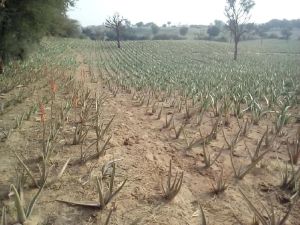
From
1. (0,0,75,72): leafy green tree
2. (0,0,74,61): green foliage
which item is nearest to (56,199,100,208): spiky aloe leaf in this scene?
(0,0,75,72): leafy green tree

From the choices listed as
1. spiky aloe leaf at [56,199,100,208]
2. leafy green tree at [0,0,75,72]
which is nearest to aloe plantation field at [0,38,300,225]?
spiky aloe leaf at [56,199,100,208]

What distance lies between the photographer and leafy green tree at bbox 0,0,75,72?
42.4 feet

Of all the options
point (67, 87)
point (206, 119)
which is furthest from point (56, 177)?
point (67, 87)

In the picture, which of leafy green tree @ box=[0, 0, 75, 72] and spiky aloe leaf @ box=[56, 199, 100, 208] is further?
leafy green tree @ box=[0, 0, 75, 72]

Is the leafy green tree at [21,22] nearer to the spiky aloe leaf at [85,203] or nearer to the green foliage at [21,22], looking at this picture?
the green foliage at [21,22]

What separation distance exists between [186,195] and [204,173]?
736 millimetres

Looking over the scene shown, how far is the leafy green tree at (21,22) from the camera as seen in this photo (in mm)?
12914

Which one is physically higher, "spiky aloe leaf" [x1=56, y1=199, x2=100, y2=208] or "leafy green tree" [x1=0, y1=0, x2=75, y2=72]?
"leafy green tree" [x1=0, y1=0, x2=75, y2=72]

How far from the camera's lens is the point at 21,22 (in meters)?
13.4

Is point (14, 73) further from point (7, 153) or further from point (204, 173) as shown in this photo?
point (204, 173)

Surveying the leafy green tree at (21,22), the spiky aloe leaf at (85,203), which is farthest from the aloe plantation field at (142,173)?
the leafy green tree at (21,22)

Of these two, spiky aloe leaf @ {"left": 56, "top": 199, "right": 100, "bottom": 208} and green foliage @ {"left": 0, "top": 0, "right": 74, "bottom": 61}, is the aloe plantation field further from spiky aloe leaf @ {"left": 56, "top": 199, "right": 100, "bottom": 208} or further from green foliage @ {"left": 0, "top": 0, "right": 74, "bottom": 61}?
green foliage @ {"left": 0, "top": 0, "right": 74, "bottom": 61}

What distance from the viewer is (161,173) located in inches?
183

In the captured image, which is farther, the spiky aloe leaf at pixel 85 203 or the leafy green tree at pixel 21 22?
the leafy green tree at pixel 21 22
